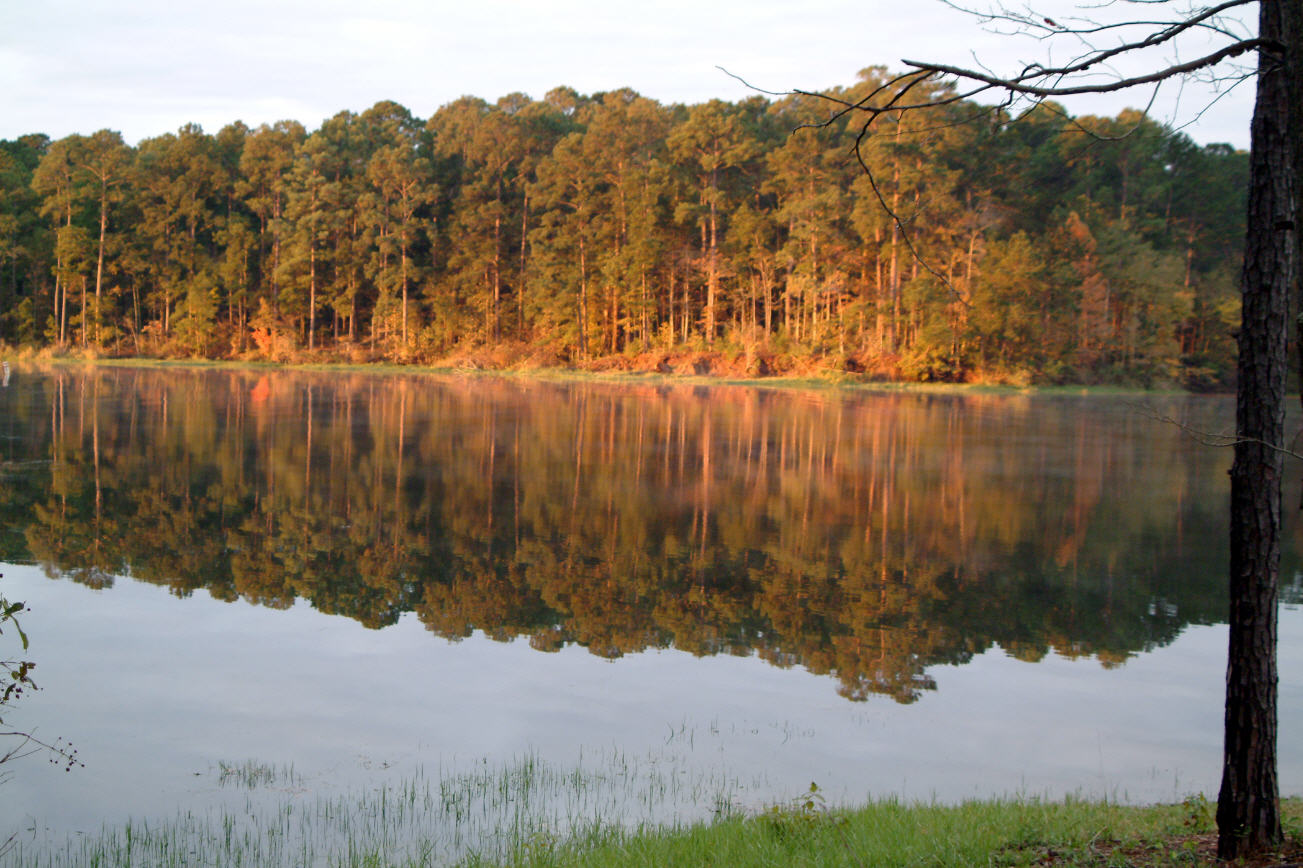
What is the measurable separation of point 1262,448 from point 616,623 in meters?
6.21

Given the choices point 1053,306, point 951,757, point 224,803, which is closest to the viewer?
point 224,803

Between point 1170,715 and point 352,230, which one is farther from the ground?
point 352,230

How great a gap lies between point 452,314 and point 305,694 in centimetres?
5495

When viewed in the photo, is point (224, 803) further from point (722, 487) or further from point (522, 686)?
point (722, 487)

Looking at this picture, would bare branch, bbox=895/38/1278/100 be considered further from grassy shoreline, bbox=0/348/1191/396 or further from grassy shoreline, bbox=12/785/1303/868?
grassy shoreline, bbox=0/348/1191/396

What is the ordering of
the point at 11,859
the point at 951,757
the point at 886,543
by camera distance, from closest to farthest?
the point at 11,859, the point at 951,757, the point at 886,543

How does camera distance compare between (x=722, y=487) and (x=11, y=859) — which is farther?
(x=722, y=487)

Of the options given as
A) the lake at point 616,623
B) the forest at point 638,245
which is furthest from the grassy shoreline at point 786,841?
the forest at point 638,245

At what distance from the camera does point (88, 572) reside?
10.7m

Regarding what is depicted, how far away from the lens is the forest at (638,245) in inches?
1826

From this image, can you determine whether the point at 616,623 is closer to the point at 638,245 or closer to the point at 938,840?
the point at 938,840

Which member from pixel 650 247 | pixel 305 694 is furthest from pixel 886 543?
pixel 650 247

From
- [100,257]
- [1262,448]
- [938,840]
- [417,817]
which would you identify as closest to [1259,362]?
[1262,448]

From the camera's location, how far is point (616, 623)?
9453 millimetres
